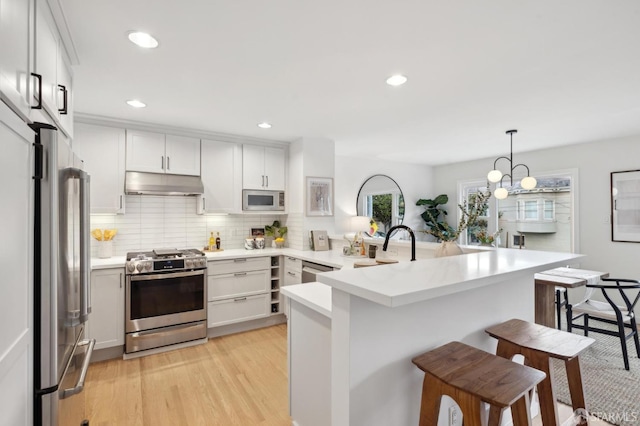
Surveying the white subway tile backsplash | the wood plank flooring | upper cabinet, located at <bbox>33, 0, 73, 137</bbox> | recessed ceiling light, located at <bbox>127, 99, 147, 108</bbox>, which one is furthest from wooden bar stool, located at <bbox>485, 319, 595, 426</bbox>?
recessed ceiling light, located at <bbox>127, 99, 147, 108</bbox>

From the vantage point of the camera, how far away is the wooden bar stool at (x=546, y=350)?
137 cm

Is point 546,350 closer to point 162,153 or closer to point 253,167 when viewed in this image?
point 253,167

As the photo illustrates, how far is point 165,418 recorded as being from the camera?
7.02 ft

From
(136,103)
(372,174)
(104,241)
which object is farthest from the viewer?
(372,174)

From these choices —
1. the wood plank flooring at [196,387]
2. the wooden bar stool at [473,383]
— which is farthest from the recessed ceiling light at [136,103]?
the wooden bar stool at [473,383]

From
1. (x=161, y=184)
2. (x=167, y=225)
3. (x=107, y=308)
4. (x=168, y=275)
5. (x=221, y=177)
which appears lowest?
(x=107, y=308)

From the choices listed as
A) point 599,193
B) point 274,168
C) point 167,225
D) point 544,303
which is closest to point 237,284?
point 167,225

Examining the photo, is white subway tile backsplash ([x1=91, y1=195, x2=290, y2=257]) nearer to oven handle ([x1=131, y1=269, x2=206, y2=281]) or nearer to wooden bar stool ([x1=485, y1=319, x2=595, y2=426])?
oven handle ([x1=131, y1=269, x2=206, y2=281])

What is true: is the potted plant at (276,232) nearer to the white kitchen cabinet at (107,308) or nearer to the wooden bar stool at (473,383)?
the white kitchen cabinet at (107,308)

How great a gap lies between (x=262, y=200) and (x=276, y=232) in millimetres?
541

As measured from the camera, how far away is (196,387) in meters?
2.52

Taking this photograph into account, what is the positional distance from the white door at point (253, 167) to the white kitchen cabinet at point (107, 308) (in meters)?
1.73

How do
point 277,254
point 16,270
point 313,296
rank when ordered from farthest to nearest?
point 277,254 < point 313,296 < point 16,270

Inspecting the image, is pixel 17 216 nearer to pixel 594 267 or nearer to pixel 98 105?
pixel 98 105
